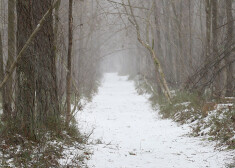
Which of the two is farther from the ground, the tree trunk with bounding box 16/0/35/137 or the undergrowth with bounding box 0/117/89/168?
the tree trunk with bounding box 16/0/35/137

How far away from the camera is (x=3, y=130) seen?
4.40 meters

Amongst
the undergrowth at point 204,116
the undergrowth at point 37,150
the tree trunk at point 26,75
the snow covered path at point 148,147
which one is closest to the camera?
the undergrowth at point 37,150

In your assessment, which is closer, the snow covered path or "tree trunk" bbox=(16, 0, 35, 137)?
"tree trunk" bbox=(16, 0, 35, 137)

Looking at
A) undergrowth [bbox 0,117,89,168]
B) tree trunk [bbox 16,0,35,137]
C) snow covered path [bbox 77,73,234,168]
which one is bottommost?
snow covered path [bbox 77,73,234,168]

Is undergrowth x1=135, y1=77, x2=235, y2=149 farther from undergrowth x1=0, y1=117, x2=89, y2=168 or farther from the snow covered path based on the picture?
undergrowth x1=0, y1=117, x2=89, y2=168

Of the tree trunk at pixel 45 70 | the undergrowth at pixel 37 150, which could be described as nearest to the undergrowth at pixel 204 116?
the undergrowth at pixel 37 150

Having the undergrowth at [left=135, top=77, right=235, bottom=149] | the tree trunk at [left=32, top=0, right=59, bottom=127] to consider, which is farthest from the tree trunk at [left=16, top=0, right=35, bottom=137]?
the undergrowth at [left=135, top=77, right=235, bottom=149]

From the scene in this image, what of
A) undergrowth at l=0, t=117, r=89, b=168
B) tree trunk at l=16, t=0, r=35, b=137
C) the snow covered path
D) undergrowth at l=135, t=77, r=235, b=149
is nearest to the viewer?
undergrowth at l=0, t=117, r=89, b=168

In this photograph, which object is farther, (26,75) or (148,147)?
(148,147)

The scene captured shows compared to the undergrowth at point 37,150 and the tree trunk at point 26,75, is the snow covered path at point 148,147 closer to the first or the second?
the undergrowth at point 37,150

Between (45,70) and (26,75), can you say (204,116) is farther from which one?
(26,75)

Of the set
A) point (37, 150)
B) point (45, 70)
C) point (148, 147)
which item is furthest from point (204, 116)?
point (37, 150)

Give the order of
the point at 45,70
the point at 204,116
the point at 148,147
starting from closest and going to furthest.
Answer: the point at 45,70 < the point at 148,147 < the point at 204,116

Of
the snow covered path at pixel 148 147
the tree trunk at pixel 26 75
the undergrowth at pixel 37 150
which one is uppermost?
the tree trunk at pixel 26 75
